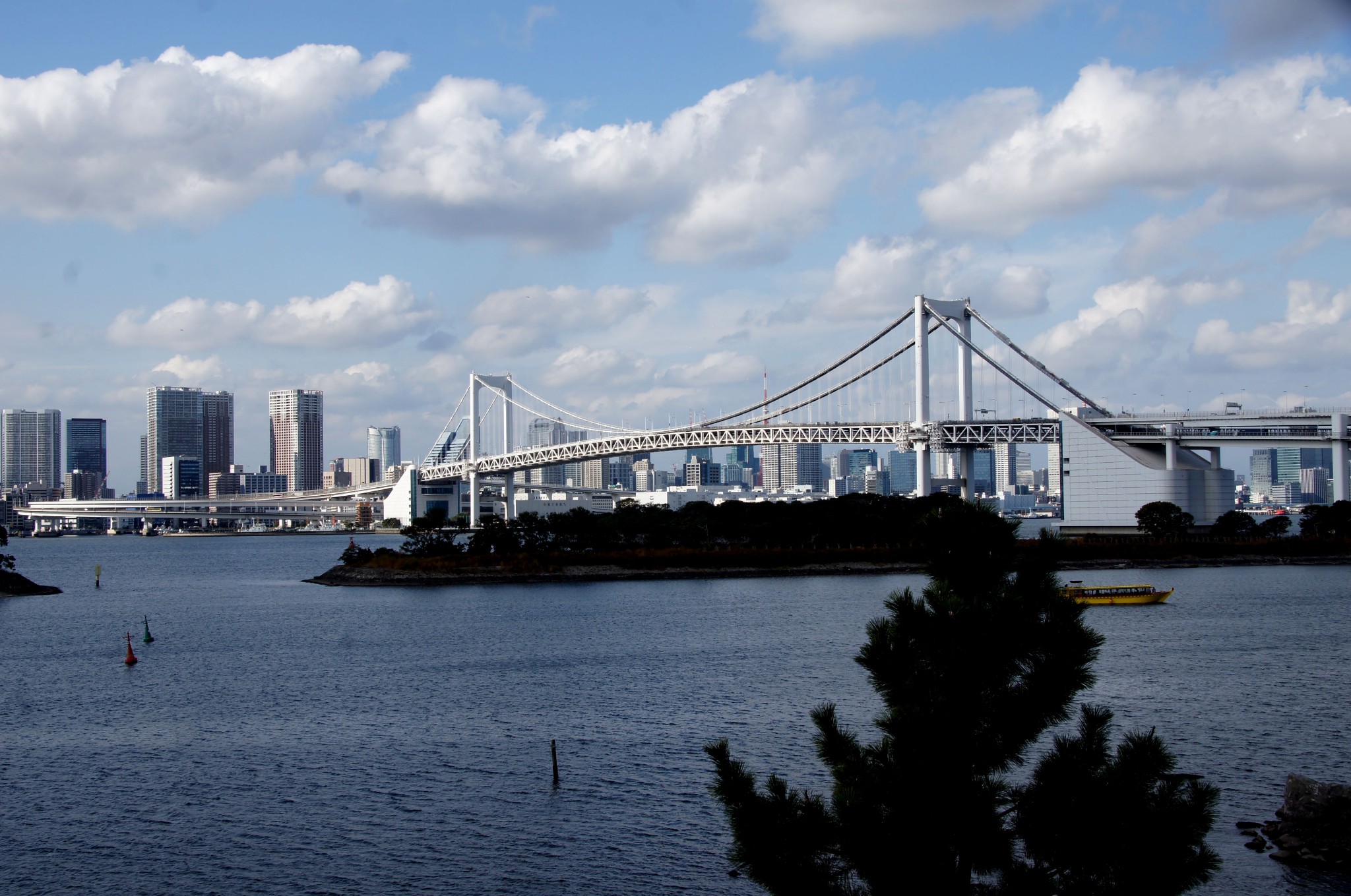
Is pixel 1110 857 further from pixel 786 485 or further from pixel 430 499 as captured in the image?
pixel 786 485

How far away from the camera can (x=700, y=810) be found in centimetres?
1103

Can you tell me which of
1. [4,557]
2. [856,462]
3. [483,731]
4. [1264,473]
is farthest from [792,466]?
[483,731]

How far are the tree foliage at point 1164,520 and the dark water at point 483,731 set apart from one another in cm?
1418

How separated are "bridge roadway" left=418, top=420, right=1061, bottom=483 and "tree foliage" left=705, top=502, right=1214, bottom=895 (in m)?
43.0

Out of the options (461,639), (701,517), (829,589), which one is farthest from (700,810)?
(701,517)

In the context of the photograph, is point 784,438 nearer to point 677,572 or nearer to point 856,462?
point 677,572

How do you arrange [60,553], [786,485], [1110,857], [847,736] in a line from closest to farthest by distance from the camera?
[1110,857]
[847,736]
[60,553]
[786,485]

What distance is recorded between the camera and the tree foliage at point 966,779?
19.7 feet

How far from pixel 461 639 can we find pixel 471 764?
11760 millimetres

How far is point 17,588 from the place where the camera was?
125 ft

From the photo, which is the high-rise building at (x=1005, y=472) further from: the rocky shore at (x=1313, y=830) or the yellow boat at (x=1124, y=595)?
the rocky shore at (x=1313, y=830)

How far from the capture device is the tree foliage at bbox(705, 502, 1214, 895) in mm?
6012

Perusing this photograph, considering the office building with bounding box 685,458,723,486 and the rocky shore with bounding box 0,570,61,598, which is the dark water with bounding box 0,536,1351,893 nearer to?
the rocky shore with bounding box 0,570,61,598

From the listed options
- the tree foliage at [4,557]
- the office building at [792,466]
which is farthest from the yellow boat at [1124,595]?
the office building at [792,466]
